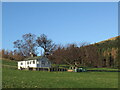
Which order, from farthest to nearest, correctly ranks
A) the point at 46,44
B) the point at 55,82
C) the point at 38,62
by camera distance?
the point at 46,44 < the point at 38,62 < the point at 55,82

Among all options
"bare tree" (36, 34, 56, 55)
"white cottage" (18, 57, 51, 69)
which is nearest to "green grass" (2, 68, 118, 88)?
"white cottage" (18, 57, 51, 69)

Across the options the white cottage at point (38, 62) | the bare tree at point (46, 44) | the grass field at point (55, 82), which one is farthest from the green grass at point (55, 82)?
the bare tree at point (46, 44)

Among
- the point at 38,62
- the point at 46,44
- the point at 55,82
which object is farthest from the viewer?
the point at 46,44

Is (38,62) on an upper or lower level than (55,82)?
lower

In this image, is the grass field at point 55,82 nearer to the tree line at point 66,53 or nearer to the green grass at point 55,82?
the green grass at point 55,82

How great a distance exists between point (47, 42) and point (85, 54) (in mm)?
24072

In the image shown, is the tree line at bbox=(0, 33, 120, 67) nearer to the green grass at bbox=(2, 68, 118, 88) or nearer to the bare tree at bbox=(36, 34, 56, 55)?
the bare tree at bbox=(36, 34, 56, 55)

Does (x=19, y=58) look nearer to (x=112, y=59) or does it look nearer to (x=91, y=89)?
(x=112, y=59)

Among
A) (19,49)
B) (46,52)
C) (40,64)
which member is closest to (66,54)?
(40,64)

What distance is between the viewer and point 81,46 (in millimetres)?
67688

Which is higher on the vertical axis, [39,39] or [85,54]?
[39,39]

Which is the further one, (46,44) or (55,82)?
(46,44)

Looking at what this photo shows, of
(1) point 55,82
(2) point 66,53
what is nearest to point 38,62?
(2) point 66,53

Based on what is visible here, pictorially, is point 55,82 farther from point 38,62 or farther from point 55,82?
point 38,62
